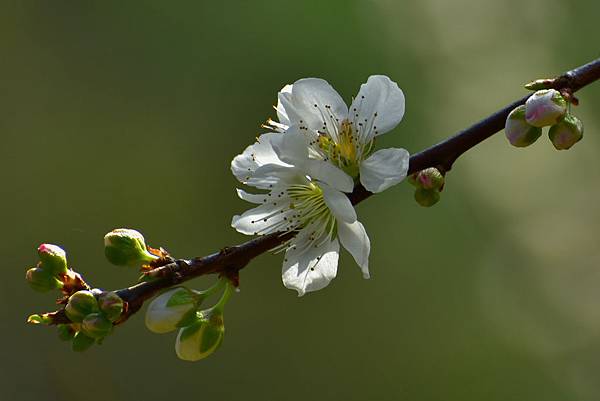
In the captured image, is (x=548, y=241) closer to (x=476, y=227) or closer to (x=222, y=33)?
(x=476, y=227)

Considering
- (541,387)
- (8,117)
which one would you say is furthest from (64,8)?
(541,387)

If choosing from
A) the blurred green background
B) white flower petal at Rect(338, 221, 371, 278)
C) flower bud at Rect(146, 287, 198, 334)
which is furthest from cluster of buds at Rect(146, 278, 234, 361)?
the blurred green background

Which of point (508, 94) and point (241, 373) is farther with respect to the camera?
point (508, 94)

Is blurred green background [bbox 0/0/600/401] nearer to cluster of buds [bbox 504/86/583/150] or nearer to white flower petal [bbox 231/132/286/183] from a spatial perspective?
white flower petal [bbox 231/132/286/183]

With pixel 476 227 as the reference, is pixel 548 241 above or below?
below

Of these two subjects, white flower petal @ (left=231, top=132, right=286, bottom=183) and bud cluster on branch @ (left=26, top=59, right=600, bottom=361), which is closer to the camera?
bud cluster on branch @ (left=26, top=59, right=600, bottom=361)

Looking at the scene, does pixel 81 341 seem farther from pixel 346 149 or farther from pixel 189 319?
pixel 346 149
